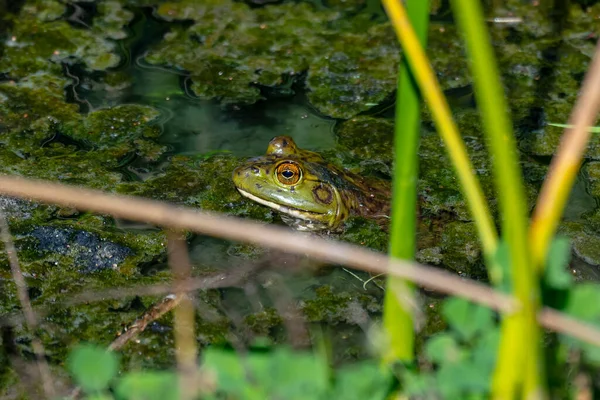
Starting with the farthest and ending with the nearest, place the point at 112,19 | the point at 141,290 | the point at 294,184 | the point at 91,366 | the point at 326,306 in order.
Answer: the point at 112,19 → the point at 294,184 → the point at 326,306 → the point at 141,290 → the point at 91,366

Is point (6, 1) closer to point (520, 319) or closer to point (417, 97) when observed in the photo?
point (417, 97)

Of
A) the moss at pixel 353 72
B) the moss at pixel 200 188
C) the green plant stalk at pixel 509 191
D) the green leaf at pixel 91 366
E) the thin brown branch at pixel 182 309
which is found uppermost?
the green plant stalk at pixel 509 191

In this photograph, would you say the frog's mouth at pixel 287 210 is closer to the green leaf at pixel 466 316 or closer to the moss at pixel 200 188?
the moss at pixel 200 188

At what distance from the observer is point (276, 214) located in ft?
11.8

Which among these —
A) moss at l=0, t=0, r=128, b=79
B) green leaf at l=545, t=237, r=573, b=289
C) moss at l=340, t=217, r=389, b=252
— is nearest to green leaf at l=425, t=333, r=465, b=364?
green leaf at l=545, t=237, r=573, b=289

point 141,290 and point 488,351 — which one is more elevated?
point 488,351

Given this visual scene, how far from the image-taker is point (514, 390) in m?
1.37

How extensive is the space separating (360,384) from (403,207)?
378mm

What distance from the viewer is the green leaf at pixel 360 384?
1.48 metres

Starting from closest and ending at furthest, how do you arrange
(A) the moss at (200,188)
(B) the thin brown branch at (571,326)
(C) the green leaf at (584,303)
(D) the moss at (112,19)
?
(B) the thin brown branch at (571,326) → (C) the green leaf at (584,303) → (A) the moss at (200,188) → (D) the moss at (112,19)

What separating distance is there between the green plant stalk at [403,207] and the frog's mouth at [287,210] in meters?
1.81

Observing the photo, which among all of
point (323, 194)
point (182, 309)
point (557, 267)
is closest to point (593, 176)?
point (323, 194)

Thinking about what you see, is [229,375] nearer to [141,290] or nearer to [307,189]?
[141,290]

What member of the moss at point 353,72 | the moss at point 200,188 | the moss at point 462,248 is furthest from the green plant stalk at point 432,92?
the moss at point 353,72
